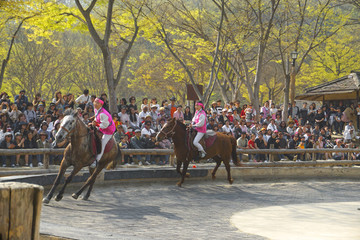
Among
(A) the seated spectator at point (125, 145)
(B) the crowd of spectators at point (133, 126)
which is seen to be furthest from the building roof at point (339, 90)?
(A) the seated spectator at point (125, 145)

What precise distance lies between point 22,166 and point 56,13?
9574 millimetres

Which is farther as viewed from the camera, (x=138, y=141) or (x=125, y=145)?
(x=138, y=141)

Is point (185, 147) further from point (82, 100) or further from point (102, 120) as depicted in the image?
point (82, 100)

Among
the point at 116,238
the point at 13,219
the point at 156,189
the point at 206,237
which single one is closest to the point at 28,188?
the point at 13,219

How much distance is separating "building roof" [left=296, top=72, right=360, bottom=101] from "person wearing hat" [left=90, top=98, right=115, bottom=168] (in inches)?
935

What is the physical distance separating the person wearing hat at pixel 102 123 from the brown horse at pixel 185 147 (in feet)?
9.64

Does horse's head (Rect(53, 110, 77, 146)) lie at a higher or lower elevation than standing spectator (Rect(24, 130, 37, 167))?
higher

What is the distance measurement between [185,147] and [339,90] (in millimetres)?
20854

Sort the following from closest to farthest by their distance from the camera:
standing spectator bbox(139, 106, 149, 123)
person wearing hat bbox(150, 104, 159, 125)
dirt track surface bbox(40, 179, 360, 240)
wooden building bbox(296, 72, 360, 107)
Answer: dirt track surface bbox(40, 179, 360, 240) → standing spectator bbox(139, 106, 149, 123) → person wearing hat bbox(150, 104, 159, 125) → wooden building bbox(296, 72, 360, 107)

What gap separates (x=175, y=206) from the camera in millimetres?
12070

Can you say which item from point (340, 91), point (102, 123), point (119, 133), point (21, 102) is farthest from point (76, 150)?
point (340, 91)

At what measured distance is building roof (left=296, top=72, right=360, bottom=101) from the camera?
109 feet

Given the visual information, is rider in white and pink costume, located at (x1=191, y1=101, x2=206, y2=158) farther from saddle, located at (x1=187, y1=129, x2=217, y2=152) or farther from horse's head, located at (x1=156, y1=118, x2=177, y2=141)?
horse's head, located at (x1=156, y1=118, x2=177, y2=141)

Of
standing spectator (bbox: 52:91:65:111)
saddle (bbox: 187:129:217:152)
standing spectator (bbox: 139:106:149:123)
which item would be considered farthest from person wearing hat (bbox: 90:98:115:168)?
standing spectator (bbox: 139:106:149:123)
